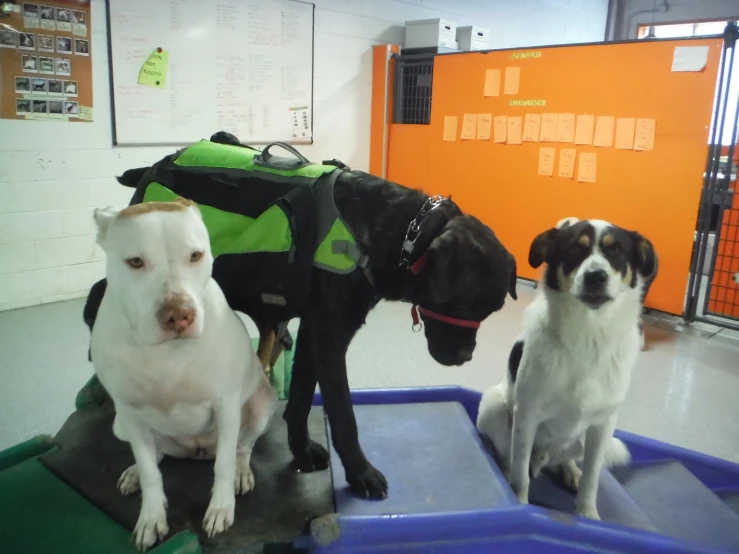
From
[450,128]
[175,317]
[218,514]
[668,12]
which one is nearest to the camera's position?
[175,317]

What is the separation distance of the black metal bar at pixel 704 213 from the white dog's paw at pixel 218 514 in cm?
367

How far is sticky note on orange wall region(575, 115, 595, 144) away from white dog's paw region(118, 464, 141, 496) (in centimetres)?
391

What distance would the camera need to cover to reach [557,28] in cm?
718

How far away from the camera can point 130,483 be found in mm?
1491

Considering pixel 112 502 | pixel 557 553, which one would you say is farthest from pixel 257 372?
pixel 557 553

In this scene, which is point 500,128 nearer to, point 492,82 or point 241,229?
point 492,82

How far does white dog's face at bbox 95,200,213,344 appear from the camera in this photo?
1075mm

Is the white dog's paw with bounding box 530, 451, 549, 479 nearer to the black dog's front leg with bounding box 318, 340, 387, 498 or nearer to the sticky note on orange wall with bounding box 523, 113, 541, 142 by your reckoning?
the black dog's front leg with bounding box 318, 340, 387, 498

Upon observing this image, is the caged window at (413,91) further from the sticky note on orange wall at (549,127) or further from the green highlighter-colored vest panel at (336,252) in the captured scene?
the green highlighter-colored vest panel at (336,252)

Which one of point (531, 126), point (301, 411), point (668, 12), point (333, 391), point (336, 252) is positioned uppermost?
point (668, 12)

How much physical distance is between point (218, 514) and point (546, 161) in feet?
12.9

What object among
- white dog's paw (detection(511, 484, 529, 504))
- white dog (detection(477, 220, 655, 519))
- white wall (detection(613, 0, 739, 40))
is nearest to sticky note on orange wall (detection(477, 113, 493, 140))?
white dog (detection(477, 220, 655, 519))

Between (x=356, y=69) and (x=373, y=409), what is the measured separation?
3.88 meters

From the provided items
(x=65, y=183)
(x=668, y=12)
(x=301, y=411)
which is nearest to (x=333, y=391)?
(x=301, y=411)
